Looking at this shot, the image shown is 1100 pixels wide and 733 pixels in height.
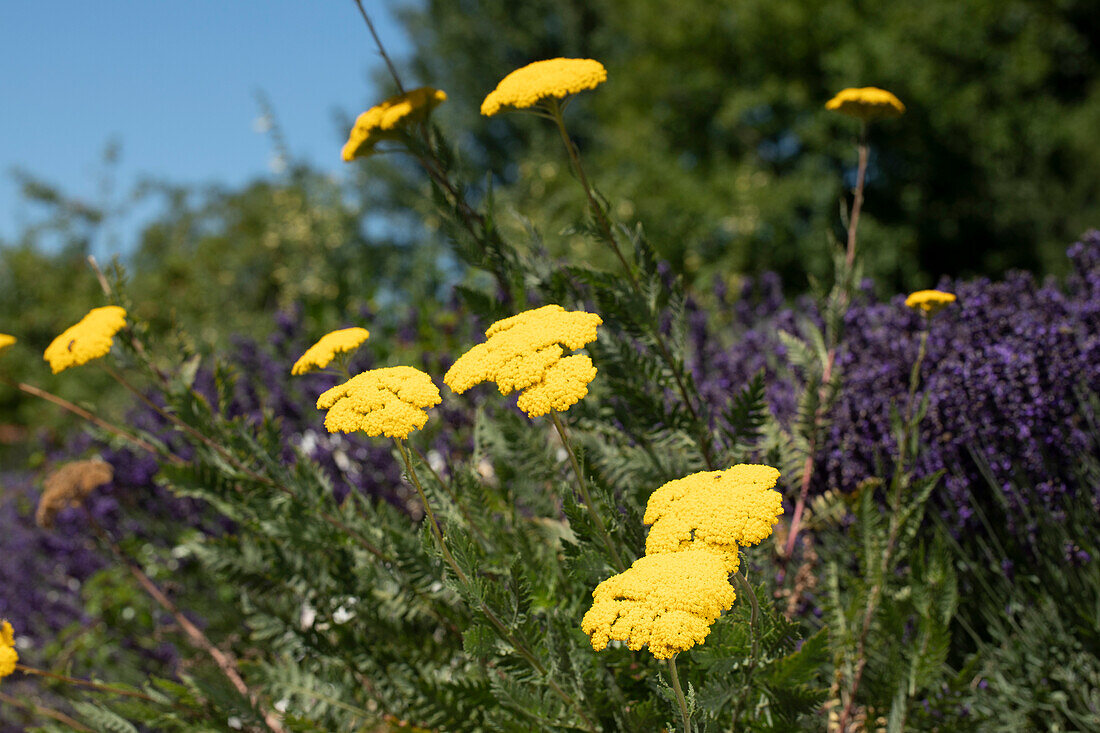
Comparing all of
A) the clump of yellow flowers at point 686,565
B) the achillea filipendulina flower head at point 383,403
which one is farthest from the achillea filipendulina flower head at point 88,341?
the clump of yellow flowers at point 686,565

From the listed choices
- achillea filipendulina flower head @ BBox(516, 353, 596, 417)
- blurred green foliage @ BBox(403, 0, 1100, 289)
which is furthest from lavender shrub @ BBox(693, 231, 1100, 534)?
blurred green foliage @ BBox(403, 0, 1100, 289)

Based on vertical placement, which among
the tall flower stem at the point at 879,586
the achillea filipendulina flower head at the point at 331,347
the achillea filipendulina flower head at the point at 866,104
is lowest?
the tall flower stem at the point at 879,586

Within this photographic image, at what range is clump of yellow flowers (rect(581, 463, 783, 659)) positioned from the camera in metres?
0.91

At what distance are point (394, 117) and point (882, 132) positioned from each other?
39.0 feet

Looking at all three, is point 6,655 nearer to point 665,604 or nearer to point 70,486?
point 70,486

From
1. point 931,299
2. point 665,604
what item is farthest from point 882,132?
point 665,604

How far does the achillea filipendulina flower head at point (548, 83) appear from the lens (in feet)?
5.18

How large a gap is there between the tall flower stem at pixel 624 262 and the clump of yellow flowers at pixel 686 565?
63cm

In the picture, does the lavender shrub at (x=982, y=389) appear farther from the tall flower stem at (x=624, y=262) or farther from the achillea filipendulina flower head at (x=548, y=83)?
the achillea filipendulina flower head at (x=548, y=83)

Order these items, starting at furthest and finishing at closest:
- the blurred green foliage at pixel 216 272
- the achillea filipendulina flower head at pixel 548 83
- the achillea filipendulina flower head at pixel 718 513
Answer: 1. the blurred green foliage at pixel 216 272
2. the achillea filipendulina flower head at pixel 548 83
3. the achillea filipendulina flower head at pixel 718 513

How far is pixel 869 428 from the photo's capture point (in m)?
2.29

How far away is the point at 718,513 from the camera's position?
103 cm

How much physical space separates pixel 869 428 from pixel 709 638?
1.27 metres

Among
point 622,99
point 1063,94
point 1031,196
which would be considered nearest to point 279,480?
point 1031,196
